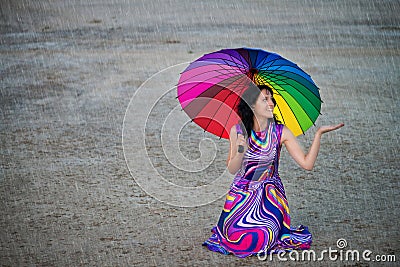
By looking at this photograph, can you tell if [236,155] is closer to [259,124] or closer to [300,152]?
[259,124]

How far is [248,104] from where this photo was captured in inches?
191

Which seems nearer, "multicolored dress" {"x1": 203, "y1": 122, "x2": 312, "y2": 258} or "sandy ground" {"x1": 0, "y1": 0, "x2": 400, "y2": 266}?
"multicolored dress" {"x1": 203, "y1": 122, "x2": 312, "y2": 258}

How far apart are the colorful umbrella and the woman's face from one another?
12 centimetres

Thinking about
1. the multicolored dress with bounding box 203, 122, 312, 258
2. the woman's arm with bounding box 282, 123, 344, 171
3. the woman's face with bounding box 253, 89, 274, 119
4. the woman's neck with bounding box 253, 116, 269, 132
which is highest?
the woman's face with bounding box 253, 89, 274, 119

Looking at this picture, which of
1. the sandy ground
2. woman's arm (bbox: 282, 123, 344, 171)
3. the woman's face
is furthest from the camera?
the sandy ground

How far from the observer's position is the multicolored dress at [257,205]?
4746 millimetres

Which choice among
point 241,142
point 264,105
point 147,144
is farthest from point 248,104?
point 147,144

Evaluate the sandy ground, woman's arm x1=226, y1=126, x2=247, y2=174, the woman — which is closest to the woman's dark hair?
the woman

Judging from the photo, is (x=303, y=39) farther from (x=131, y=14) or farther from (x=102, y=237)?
(x=102, y=237)

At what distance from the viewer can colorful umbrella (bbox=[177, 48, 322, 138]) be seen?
4.81m

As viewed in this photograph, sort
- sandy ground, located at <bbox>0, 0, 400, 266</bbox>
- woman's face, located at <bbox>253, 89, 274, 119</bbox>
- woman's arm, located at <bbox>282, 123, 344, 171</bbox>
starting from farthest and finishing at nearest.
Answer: sandy ground, located at <bbox>0, 0, 400, 266</bbox>, woman's face, located at <bbox>253, 89, 274, 119</bbox>, woman's arm, located at <bbox>282, 123, 344, 171</bbox>

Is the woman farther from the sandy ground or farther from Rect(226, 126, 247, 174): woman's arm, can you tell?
the sandy ground

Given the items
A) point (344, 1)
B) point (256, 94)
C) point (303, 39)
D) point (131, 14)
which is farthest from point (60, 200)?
point (344, 1)

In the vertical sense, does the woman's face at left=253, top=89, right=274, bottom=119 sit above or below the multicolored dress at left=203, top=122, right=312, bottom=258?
above
